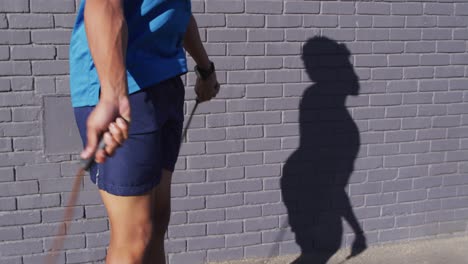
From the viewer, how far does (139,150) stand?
6.40 feet

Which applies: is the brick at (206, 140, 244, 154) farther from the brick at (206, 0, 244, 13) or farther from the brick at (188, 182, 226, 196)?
the brick at (206, 0, 244, 13)

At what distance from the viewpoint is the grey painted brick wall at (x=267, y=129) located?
126 inches

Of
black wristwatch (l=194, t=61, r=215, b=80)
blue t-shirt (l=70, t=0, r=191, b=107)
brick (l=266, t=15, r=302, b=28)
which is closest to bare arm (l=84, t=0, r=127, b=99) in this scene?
blue t-shirt (l=70, t=0, r=191, b=107)

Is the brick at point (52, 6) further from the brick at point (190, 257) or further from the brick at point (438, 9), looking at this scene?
the brick at point (438, 9)

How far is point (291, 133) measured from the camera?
371 centimetres

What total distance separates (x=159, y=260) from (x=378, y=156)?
2.03 metres

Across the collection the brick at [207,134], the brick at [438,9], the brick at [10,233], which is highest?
the brick at [438,9]

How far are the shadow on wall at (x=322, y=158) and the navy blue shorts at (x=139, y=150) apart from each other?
178cm

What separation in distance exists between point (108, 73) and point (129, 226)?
22.9 inches

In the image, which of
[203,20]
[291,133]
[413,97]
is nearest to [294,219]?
[291,133]

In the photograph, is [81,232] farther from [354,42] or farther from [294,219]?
[354,42]

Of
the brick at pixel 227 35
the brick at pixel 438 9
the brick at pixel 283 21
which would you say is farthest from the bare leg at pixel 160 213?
the brick at pixel 438 9

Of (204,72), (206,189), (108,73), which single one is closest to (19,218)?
(206,189)

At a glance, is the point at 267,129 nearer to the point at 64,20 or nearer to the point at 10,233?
the point at 64,20
